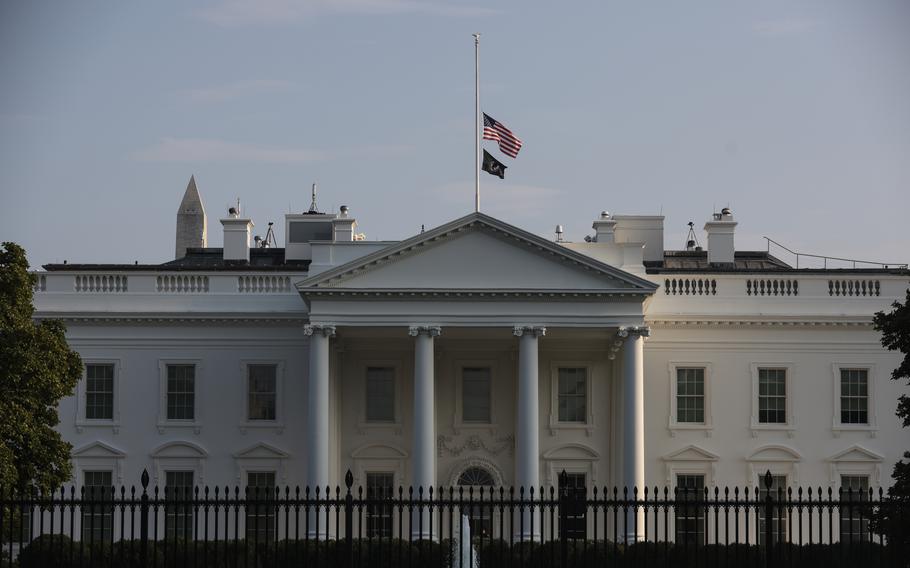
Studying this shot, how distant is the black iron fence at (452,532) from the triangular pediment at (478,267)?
21.0 feet

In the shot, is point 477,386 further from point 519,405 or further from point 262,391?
point 262,391

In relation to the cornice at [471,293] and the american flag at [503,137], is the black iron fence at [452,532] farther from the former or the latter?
the american flag at [503,137]

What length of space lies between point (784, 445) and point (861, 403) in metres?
2.95

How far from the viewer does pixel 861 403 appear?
53.8 m

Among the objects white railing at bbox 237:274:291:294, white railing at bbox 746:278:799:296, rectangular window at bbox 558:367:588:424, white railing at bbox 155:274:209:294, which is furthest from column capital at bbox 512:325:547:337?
white railing at bbox 155:274:209:294

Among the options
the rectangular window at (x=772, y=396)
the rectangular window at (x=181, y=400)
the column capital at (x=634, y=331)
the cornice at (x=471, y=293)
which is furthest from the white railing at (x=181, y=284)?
the rectangular window at (x=772, y=396)

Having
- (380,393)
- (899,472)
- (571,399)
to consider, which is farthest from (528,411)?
(899,472)

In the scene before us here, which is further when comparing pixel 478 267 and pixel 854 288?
pixel 854 288

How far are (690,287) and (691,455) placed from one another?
554cm

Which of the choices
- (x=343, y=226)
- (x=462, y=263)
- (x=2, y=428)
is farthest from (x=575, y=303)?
(x=2, y=428)

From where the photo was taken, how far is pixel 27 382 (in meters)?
41.7

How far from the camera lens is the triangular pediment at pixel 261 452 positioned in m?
53.1

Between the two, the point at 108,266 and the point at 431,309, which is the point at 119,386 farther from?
the point at 431,309

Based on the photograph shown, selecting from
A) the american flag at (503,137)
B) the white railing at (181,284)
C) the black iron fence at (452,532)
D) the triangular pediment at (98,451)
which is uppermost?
the american flag at (503,137)
